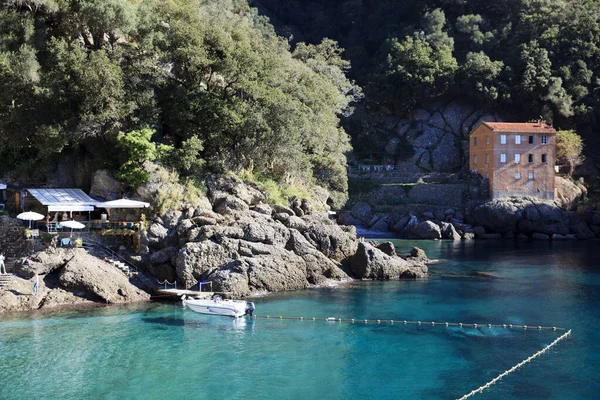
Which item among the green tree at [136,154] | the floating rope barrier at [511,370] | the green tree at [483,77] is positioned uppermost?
the green tree at [483,77]

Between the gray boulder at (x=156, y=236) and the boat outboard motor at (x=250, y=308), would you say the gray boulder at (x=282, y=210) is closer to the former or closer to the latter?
the gray boulder at (x=156, y=236)

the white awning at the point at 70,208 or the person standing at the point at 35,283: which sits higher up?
the white awning at the point at 70,208

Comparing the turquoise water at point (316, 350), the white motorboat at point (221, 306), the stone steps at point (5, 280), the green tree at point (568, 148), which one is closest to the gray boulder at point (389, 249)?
the turquoise water at point (316, 350)

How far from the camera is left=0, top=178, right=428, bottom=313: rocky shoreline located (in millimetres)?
34406

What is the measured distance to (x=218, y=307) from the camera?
33000 millimetres

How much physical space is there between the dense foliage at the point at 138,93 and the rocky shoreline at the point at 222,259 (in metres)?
3.82

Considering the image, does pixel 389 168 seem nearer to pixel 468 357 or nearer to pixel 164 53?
pixel 164 53

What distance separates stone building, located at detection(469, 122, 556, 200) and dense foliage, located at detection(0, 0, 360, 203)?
34786 mm

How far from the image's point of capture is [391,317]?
109 ft

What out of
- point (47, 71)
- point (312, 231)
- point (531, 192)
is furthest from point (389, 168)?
point (47, 71)

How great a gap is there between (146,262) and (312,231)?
1137 cm

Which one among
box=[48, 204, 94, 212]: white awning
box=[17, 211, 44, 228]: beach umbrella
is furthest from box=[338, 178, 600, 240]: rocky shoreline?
box=[17, 211, 44, 228]: beach umbrella

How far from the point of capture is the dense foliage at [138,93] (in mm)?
41438

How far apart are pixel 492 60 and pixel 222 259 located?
70.4 meters
